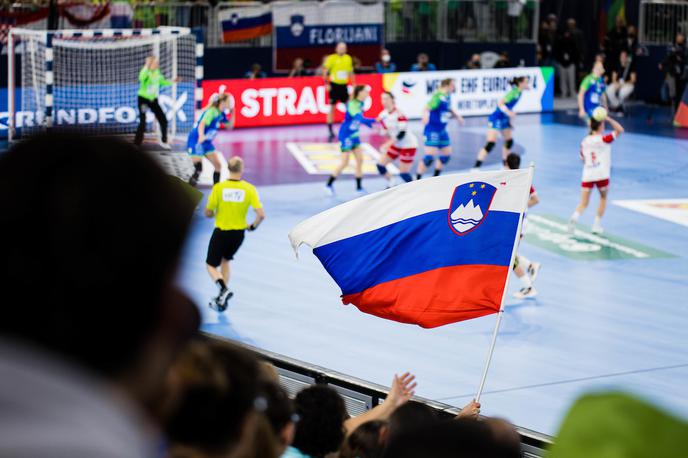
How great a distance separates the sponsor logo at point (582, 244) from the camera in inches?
639

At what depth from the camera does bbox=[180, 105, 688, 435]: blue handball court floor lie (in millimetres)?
11117

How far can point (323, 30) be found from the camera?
3228 centimetres

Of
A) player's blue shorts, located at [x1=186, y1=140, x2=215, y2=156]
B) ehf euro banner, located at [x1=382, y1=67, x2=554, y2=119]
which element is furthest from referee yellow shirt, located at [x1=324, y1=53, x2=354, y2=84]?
player's blue shorts, located at [x1=186, y1=140, x2=215, y2=156]

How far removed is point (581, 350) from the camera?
12062 mm

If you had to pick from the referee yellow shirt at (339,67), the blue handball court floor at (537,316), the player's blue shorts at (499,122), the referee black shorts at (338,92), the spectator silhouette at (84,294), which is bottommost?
the blue handball court floor at (537,316)

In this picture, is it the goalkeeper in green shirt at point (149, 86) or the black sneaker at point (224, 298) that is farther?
the goalkeeper in green shirt at point (149, 86)

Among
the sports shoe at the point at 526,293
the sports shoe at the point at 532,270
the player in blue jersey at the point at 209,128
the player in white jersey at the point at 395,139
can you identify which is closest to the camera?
the sports shoe at the point at 526,293

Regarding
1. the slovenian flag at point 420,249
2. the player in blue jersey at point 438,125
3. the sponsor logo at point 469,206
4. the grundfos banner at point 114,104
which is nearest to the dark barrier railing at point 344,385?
the slovenian flag at point 420,249

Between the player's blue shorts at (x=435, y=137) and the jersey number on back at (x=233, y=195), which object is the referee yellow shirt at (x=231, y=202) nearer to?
the jersey number on back at (x=233, y=195)

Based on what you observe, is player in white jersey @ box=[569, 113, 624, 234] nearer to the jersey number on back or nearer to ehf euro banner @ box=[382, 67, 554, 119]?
the jersey number on back

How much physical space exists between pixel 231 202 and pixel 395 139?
291 inches

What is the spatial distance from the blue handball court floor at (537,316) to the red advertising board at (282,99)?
22.8ft

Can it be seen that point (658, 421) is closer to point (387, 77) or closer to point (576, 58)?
point (387, 77)

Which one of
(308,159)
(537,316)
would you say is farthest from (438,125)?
(537,316)
